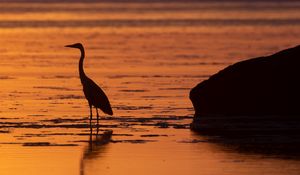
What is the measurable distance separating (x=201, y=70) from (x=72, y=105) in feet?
28.8

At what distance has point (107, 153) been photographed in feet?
59.3

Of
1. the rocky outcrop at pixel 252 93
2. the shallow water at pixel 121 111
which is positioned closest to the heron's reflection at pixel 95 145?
the shallow water at pixel 121 111

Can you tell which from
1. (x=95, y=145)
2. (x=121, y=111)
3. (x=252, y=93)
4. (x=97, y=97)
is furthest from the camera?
(x=121, y=111)

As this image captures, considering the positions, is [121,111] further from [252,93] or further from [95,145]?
[95,145]

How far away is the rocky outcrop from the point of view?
22375mm

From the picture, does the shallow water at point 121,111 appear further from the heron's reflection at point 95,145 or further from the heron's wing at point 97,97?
the heron's wing at point 97,97

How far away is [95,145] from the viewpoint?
1902cm

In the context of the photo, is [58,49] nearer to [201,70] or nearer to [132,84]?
[201,70]

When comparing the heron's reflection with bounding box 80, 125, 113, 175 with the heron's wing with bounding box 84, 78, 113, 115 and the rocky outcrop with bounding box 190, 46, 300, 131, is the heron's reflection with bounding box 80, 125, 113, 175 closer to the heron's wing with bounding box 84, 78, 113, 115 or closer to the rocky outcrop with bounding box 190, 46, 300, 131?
the heron's wing with bounding box 84, 78, 113, 115

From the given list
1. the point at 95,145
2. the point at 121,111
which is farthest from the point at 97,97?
→ the point at 95,145

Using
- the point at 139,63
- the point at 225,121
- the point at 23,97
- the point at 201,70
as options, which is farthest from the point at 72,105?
the point at 139,63

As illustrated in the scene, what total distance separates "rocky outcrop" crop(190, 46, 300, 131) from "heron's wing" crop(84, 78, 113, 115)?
5.29 ft

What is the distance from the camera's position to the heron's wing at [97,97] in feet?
71.5

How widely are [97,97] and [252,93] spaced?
275 cm
